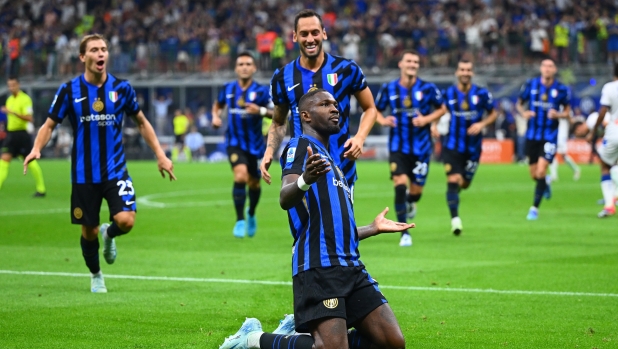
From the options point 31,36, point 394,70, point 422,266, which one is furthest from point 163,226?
point 31,36

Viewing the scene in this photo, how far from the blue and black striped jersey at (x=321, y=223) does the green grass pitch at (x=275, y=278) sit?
1450mm

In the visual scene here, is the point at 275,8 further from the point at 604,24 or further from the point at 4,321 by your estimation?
the point at 4,321

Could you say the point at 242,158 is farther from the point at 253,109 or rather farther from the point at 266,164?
the point at 266,164

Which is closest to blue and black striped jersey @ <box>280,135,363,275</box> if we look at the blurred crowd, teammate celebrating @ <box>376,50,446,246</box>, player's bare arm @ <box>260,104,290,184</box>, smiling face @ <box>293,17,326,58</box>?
player's bare arm @ <box>260,104,290,184</box>

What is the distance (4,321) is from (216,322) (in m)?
1.75

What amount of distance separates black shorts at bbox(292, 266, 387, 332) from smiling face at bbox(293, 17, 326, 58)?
2.98m

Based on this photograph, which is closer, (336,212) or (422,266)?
(336,212)

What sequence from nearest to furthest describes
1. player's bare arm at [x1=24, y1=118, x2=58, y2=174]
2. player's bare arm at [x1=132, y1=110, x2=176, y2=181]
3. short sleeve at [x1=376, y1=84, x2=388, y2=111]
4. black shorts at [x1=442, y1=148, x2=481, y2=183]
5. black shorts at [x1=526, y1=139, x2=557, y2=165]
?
player's bare arm at [x1=24, y1=118, x2=58, y2=174] → player's bare arm at [x1=132, y1=110, x2=176, y2=181] → short sleeve at [x1=376, y1=84, x2=388, y2=111] → black shorts at [x1=442, y1=148, x2=481, y2=183] → black shorts at [x1=526, y1=139, x2=557, y2=165]

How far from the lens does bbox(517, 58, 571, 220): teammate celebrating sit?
57.0 ft

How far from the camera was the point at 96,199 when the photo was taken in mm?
9617

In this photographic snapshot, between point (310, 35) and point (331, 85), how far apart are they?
53 cm

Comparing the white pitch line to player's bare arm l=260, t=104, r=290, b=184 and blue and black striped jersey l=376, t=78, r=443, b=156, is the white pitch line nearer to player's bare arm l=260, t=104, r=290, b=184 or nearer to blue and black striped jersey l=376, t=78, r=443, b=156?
player's bare arm l=260, t=104, r=290, b=184

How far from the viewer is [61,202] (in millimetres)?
20781

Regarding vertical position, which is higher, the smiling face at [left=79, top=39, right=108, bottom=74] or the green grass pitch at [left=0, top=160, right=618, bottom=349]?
the smiling face at [left=79, top=39, right=108, bottom=74]
